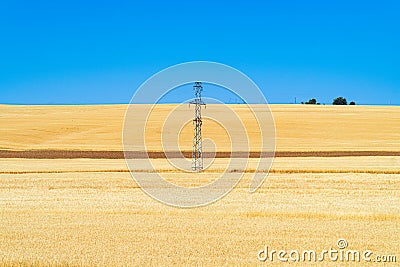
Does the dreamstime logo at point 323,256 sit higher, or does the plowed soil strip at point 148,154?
the plowed soil strip at point 148,154

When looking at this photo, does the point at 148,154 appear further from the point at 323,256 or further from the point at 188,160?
the point at 323,256

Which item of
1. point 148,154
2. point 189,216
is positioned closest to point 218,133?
point 148,154

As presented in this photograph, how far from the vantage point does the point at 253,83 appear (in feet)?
65.5

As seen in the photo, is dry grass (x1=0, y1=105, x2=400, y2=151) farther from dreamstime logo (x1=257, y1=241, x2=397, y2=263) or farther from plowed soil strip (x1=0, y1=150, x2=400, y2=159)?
dreamstime logo (x1=257, y1=241, x2=397, y2=263)

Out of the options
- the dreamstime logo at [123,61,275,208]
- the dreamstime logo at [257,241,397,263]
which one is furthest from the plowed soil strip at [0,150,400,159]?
the dreamstime logo at [257,241,397,263]

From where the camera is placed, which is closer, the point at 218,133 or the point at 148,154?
the point at 148,154

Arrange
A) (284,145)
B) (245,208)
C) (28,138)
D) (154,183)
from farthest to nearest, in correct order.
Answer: (28,138) → (284,145) → (154,183) → (245,208)

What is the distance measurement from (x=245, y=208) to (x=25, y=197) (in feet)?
29.5

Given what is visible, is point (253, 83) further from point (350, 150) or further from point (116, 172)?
point (350, 150)

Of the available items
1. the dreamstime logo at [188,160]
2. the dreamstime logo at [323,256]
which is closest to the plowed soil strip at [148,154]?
the dreamstime logo at [188,160]

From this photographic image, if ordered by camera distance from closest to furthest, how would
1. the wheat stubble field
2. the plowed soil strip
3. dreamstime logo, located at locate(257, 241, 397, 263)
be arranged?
dreamstime logo, located at locate(257, 241, 397, 263)
the wheat stubble field
the plowed soil strip

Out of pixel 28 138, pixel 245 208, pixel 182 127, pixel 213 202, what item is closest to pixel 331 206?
pixel 245 208

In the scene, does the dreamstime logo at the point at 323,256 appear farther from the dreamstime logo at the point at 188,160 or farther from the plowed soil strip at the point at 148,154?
the plowed soil strip at the point at 148,154

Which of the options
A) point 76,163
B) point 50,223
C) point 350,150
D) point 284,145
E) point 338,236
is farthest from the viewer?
point 284,145
